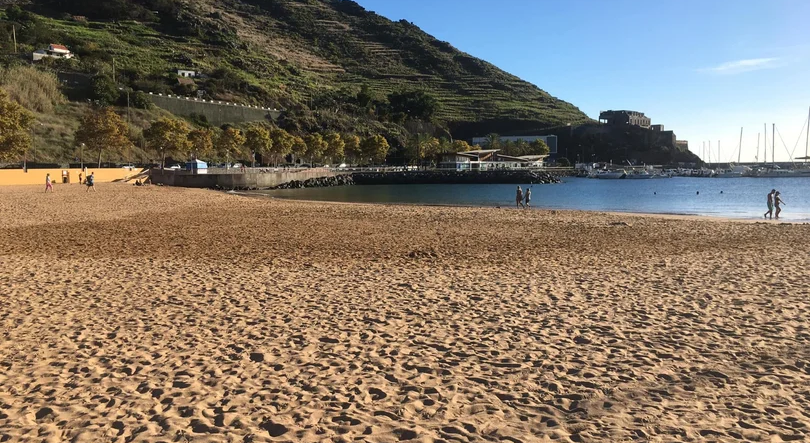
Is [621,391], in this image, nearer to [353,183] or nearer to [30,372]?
[30,372]

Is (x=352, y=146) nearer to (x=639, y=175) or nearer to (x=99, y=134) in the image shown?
(x=99, y=134)

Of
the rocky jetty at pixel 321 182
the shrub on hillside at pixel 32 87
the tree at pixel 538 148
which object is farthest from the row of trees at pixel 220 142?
the tree at pixel 538 148

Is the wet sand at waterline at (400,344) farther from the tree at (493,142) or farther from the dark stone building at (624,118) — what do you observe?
the dark stone building at (624,118)

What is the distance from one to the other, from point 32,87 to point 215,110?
92.6ft

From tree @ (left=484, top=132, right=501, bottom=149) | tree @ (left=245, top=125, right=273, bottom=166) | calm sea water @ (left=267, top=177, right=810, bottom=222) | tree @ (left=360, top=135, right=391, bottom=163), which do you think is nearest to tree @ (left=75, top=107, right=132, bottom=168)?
calm sea water @ (left=267, top=177, right=810, bottom=222)

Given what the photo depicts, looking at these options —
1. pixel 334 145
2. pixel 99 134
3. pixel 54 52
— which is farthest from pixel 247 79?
pixel 99 134

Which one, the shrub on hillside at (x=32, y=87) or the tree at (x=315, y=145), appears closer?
the shrub on hillside at (x=32, y=87)

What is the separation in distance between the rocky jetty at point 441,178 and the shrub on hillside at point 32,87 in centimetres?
4476

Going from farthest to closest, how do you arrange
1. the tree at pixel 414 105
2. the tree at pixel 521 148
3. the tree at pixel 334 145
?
the tree at pixel 414 105 → the tree at pixel 521 148 → the tree at pixel 334 145

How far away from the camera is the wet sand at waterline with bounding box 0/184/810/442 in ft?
16.4

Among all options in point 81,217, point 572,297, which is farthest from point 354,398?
point 81,217

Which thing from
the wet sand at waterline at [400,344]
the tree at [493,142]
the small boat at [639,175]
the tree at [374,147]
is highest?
the tree at [493,142]

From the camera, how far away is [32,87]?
78.8 metres

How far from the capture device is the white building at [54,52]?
327 ft
